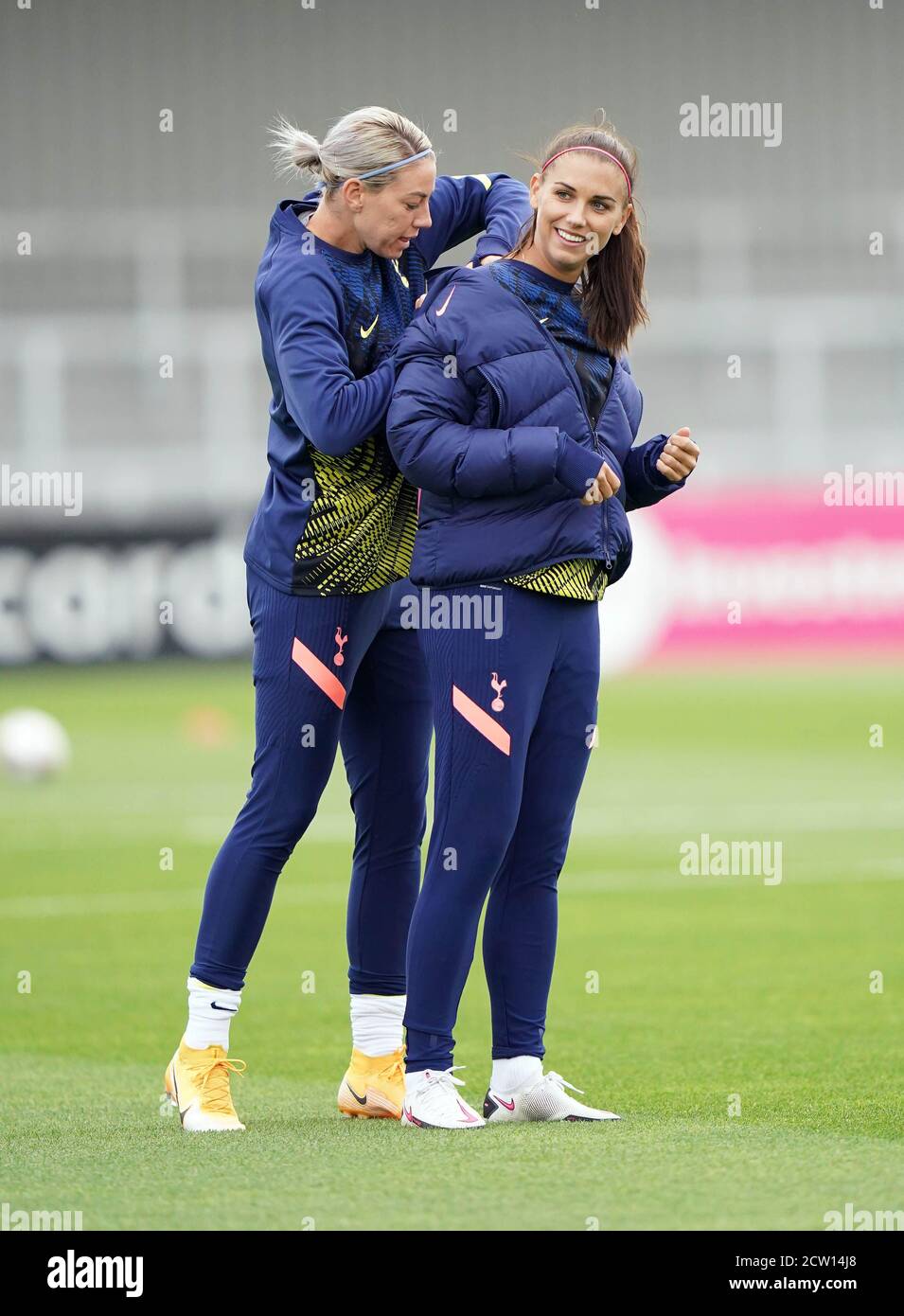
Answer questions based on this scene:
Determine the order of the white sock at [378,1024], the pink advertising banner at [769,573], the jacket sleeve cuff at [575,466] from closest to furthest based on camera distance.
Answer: the jacket sleeve cuff at [575,466] < the white sock at [378,1024] < the pink advertising banner at [769,573]

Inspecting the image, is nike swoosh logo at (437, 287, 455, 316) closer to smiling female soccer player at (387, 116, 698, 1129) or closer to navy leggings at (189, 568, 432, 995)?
smiling female soccer player at (387, 116, 698, 1129)

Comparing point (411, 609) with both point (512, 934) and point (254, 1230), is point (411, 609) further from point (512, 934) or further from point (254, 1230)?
point (254, 1230)

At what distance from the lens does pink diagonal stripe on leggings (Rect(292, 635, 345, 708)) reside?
11.0 ft

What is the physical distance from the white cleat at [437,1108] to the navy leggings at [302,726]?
38 cm

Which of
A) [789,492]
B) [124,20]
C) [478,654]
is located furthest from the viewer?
→ [124,20]

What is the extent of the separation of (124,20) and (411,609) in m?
18.3

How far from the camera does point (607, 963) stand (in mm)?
5797

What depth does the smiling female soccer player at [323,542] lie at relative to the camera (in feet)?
10.7

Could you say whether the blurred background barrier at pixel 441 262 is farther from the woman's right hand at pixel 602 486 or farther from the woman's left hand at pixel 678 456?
the woman's right hand at pixel 602 486

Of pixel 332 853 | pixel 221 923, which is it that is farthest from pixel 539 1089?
pixel 332 853

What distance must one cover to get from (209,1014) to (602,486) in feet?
3.80

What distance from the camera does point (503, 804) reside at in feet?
10.5

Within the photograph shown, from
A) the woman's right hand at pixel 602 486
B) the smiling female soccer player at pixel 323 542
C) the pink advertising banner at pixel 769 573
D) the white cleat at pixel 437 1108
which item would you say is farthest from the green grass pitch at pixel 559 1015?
the pink advertising banner at pixel 769 573

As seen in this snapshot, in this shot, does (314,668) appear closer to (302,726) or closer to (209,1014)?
(302,726)
